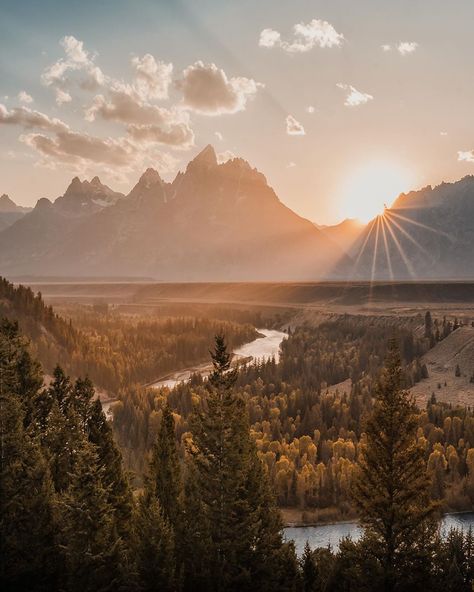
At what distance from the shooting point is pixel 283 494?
7462 centimetres

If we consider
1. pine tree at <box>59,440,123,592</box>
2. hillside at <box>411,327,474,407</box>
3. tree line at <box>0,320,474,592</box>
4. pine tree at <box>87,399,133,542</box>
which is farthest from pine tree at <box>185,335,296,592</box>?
hillside at <box>411,327,474,407</box>

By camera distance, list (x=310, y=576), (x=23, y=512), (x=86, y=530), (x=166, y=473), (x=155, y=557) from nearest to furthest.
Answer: (x=86, y=530)
(x=155, y=557)
(x=23, y=512)
(x=166, y=473)
(x=310, y=576)

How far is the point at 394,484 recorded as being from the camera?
114 ft

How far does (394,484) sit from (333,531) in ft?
126

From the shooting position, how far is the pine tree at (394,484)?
34.6m

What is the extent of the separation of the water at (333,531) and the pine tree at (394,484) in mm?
32569

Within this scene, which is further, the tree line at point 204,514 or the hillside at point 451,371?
the hillside at point 451,371

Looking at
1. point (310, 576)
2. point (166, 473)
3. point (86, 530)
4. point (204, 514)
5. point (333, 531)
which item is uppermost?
point (166, 473)

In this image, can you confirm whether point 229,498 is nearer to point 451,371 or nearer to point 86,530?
point 86,530

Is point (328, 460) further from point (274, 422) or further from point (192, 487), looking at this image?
point (192, 487)

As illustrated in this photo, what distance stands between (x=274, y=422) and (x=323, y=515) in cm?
2666

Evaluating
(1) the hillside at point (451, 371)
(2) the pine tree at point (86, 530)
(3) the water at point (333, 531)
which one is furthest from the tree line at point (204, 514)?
(1) the hillside at point (451, 371)

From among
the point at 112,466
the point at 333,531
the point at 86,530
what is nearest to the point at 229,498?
the point at 86,530

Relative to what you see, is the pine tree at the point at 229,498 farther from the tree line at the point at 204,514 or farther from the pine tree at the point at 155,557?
the pine tree at the point at 155,557
